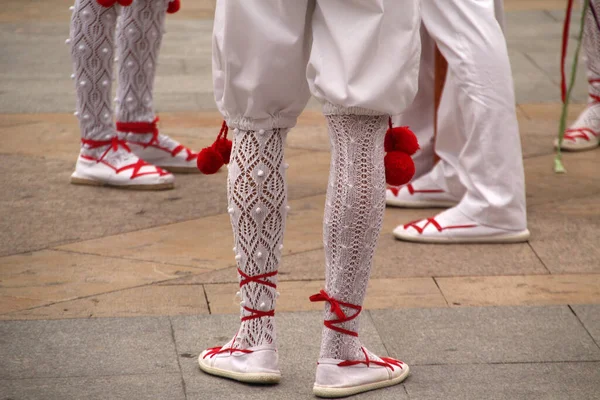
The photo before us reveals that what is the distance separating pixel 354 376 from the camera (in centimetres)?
260

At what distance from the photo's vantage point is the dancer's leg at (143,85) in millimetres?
4336

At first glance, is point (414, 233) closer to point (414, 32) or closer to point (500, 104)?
point (500, 104)

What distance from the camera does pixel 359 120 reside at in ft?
8.10

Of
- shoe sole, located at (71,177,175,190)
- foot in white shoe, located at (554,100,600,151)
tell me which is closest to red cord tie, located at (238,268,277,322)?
shoe sole, located at (71,177,175,190)

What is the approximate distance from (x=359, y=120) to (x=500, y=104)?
127cm

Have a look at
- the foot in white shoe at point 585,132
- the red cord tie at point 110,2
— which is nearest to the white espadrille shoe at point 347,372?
the red cord tie at point 110,2

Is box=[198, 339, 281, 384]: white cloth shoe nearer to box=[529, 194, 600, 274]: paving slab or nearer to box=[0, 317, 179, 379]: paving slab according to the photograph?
box=[0, 317, 179, 379]: paving slab

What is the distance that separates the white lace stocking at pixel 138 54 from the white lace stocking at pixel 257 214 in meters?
1.86

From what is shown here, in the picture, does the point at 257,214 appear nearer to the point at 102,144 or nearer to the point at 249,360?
the point at 249,360

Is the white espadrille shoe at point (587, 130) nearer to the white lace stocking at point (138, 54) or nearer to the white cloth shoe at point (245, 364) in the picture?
the white lace stocking at point (138, 54)

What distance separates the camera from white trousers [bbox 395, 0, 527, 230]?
11.8 ft

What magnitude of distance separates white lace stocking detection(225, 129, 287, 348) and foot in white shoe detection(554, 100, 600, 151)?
8.49 ft

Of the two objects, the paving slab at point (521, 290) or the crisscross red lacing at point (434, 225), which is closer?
the paving slab at point (521, 290)

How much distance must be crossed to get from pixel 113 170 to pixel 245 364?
1.81 metres
